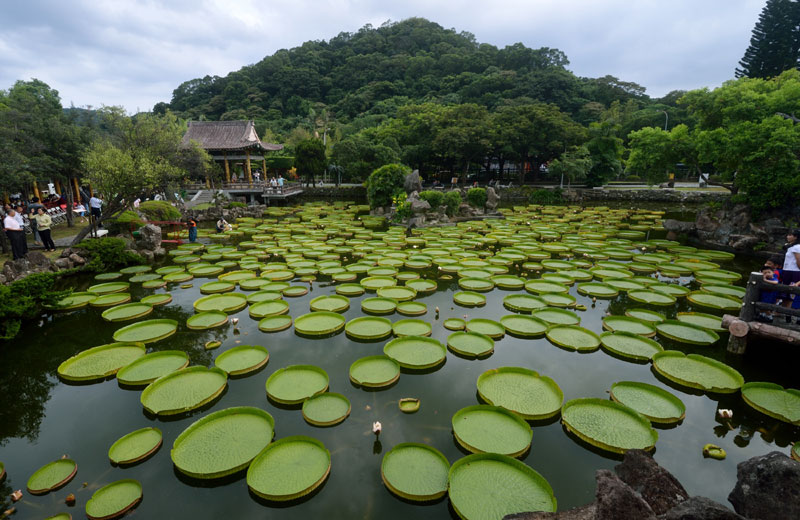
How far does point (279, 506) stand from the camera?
3.84 m

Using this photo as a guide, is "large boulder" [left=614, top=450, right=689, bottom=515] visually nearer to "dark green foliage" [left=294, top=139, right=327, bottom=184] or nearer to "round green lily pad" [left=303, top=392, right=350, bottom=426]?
"round green lily pad" [left=303, top=392, right=350, bottom=426]

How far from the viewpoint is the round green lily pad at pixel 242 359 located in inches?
244

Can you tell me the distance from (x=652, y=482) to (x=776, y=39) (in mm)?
50497

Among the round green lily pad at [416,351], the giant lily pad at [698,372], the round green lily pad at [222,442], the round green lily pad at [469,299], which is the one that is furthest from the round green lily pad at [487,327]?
the round green lily pad at [222,442]

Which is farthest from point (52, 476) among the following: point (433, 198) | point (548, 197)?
point (548, 197)

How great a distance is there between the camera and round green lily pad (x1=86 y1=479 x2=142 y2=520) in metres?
3.58

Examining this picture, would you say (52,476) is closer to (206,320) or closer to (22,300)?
(206,320)

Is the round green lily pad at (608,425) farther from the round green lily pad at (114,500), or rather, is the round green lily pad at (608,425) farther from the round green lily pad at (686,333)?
the round green lily pad at (114,500)

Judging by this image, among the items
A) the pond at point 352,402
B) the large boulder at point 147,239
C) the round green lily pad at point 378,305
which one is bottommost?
the pond at point 352,402

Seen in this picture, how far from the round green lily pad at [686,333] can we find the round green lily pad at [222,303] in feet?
31.7

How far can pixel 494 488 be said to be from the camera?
3.85 metres

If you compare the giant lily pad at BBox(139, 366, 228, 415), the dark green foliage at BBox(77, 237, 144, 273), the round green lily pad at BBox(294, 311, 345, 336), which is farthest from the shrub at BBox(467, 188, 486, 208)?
the giant lily pad at BBox(139, 366, 228, 415)

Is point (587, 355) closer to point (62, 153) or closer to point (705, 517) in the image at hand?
point (705, 517)

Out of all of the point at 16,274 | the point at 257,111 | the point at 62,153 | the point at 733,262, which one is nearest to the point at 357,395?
the point at 16,274
